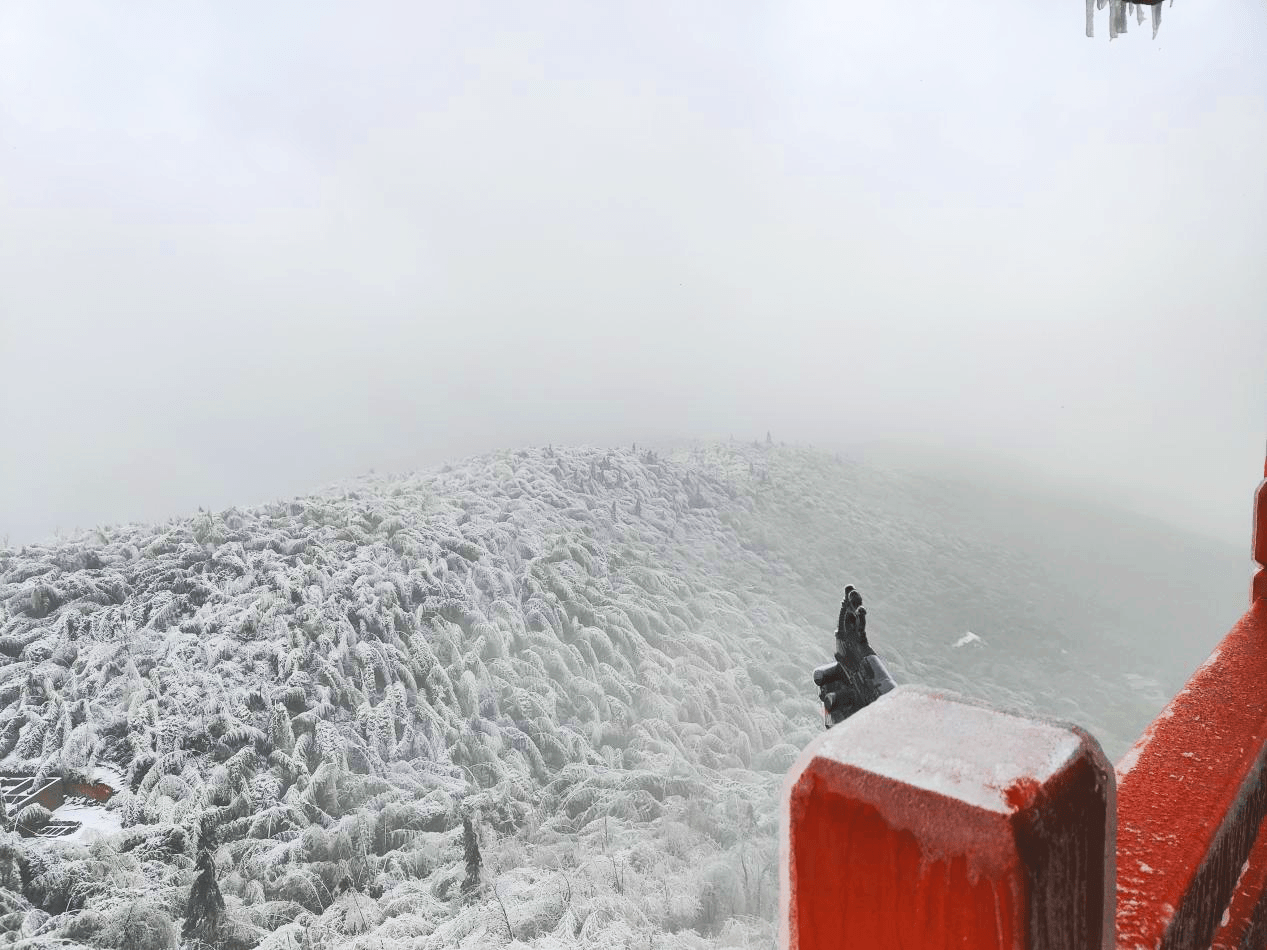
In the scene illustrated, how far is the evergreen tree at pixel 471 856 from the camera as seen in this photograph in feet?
15.5

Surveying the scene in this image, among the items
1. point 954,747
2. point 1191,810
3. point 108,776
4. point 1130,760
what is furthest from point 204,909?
point 954,747

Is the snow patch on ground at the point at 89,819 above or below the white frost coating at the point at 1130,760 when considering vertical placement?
below

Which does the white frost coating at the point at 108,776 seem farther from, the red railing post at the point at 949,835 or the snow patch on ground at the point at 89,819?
the red railing post at the point at 949,835

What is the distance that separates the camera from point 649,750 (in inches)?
258

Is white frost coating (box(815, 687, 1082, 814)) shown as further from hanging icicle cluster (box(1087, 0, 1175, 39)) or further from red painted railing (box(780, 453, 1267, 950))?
hanging icicle cluster (box(1087, 0, 1175, 39))

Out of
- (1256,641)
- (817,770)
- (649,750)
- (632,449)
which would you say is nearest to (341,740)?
(649,750)

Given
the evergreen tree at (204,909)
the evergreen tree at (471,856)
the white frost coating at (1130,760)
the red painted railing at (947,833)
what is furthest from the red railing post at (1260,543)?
the evergreen tree at (204,909)

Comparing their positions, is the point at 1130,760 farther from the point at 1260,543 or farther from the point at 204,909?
the point at 204,909

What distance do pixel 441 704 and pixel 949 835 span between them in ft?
21.4

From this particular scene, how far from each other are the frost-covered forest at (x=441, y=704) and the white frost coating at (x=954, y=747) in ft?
15.2

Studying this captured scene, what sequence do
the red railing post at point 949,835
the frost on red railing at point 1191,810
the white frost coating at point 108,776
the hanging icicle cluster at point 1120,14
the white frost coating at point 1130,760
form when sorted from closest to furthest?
1. the red railing post at point 949,835
2. the frost on red railing at point 1191,810
3. the white frost coating at point 1130,760
4. the hanging icicle cluster at point 1120,14
5. the white frost coating at point 108,776

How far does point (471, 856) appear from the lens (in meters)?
4.88

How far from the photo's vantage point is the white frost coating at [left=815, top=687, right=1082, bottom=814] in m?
0.36

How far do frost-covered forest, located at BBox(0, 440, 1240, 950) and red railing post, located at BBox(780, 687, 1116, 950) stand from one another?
4.62 m
